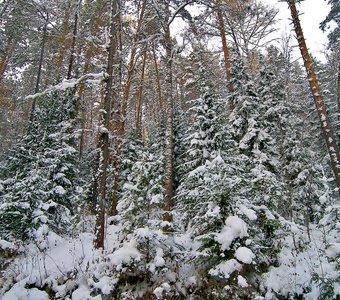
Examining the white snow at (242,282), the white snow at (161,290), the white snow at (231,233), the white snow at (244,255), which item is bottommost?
the white snow at (161,290)

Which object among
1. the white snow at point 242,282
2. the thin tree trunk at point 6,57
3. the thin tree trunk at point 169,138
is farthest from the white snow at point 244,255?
the thin tree trunk at point 6,57

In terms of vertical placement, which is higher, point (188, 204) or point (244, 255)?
point (188, 204)

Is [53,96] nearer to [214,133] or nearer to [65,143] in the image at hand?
[65,143]

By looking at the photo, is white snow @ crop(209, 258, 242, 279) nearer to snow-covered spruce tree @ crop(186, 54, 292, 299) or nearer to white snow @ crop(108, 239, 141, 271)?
snow-covered spruce tree @ crop(186, 54, 292, 299)

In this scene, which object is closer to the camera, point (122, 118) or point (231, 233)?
point (231, 233)

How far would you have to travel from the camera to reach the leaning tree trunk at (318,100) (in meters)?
9.16

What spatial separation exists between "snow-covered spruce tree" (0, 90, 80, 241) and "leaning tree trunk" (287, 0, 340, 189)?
8753mm

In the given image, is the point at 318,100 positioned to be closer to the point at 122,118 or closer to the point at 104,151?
the point at 104,151

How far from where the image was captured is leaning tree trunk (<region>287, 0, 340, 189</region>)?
9.16 meters

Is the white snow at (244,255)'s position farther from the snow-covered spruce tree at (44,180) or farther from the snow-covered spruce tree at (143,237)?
the snow-covered spruce tree at (44,180)

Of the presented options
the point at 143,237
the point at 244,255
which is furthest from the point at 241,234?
the point at 143,237

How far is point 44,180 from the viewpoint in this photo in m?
9.16

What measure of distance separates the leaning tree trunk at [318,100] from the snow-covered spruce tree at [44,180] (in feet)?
28.7

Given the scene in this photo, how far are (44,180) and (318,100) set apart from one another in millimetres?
9806
